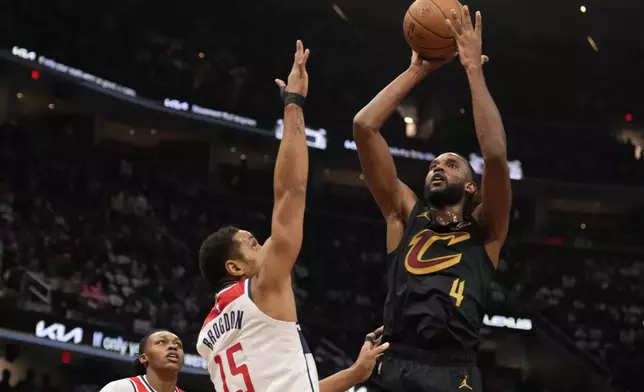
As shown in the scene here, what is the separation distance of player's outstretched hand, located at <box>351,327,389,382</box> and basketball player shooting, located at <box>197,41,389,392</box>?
0.19m

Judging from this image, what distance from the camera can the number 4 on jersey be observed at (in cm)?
388

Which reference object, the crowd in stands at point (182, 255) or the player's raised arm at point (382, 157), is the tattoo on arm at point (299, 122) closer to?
the player's raised arm at point (382, 157)

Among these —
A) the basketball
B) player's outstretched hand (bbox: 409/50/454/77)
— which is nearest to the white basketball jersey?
player's outstretched hand (bbox: 409/50/454/77)

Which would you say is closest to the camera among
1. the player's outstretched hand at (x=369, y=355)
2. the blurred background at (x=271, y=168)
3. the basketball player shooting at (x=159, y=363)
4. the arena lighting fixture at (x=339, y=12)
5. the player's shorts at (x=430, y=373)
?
the player's shorts at (x=430, y=373)

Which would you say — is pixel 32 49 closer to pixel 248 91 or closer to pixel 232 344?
pixel 248 91

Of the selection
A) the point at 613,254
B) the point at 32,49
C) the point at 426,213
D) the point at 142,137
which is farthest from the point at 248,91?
the point at 426,213

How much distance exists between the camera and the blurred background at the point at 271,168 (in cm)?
1622

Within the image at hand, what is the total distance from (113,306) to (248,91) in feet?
28.1

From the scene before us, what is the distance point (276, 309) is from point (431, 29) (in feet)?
5.03

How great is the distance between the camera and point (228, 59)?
910 inches

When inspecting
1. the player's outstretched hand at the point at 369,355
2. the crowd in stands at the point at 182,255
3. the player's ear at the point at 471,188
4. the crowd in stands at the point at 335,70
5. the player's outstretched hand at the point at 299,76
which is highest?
the crowd in stands at the point at 335,70

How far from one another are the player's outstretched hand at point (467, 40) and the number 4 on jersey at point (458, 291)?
935 millimetres

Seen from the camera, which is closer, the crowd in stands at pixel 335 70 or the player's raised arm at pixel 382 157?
the player's raised arm at pixel 382 157

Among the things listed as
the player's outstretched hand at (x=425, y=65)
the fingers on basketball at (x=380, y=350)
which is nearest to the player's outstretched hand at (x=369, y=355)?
the fingers on basketball at (x=380, y=350)
